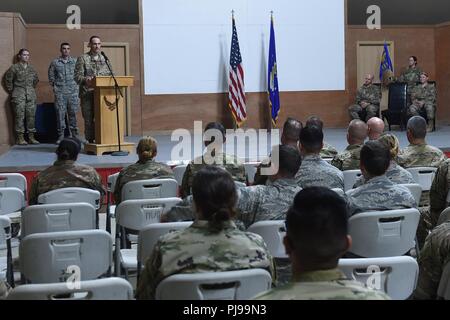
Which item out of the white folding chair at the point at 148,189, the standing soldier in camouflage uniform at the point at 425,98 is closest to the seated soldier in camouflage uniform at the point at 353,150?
the white folding chair at the point at 148,189

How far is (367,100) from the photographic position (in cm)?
1123

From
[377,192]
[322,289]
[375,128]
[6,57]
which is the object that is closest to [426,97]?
[375,128]

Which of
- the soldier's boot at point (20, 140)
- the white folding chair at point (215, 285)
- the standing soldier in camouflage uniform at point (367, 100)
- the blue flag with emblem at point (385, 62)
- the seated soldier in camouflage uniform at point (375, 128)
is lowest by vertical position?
the white folding chair at point (215, 285)

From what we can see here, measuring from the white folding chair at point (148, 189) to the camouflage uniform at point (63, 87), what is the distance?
5.36 m

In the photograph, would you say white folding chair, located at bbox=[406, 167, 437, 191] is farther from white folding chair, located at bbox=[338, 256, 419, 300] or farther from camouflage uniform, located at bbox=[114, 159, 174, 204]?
white folding chair, located at bbox=[338, 256, 419, 300]

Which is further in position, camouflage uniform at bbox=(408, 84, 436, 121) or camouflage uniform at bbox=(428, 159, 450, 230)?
camouflage uniform at bbox=(408, 84, 436, 121)

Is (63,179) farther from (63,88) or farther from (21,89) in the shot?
(63,88)

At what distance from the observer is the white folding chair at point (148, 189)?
4.30m

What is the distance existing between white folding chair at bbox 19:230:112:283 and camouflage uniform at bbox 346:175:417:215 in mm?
1282

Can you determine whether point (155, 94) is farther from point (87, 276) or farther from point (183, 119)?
point (87, 276)

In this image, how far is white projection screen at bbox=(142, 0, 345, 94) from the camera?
10891mm

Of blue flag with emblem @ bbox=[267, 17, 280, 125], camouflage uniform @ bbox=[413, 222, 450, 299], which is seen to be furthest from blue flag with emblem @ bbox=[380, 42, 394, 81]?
camouflage uniform @ bbox=[413, 222, 450, 299]

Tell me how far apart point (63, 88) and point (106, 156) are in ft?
7.73

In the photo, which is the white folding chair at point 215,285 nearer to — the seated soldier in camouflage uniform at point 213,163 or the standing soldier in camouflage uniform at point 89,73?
the seated soldier in camouflage uniform at point 213,163
